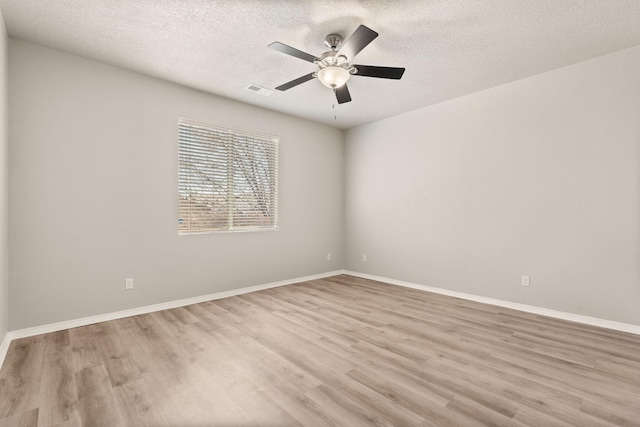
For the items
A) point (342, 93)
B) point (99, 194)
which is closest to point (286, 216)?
point (342, 93)

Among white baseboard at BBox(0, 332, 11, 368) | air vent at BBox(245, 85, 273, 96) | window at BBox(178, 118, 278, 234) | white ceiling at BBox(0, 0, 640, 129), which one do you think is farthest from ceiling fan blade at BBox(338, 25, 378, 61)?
white baseboard at BBox(0, 332, 11, 368)

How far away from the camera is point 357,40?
2383 millimetres

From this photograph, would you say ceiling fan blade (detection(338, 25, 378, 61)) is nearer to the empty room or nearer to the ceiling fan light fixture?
the empty room

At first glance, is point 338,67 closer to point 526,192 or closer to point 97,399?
A: point 526,192

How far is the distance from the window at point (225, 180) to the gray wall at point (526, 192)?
195cm

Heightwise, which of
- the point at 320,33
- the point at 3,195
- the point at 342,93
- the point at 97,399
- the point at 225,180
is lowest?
the point at 97,399

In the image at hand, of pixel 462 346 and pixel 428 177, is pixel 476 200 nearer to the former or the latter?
pixel 428 177

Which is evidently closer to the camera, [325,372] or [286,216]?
[325,372]

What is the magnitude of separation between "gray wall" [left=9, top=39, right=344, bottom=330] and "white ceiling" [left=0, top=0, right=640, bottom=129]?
31cm

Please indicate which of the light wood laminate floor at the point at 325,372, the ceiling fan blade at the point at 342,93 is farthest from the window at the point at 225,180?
the ceiling fan blade at the point at 342,93

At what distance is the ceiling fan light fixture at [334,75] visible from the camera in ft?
9.13

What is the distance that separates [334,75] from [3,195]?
306 centimetres

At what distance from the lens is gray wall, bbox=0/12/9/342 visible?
258cm

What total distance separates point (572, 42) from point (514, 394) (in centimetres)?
317
